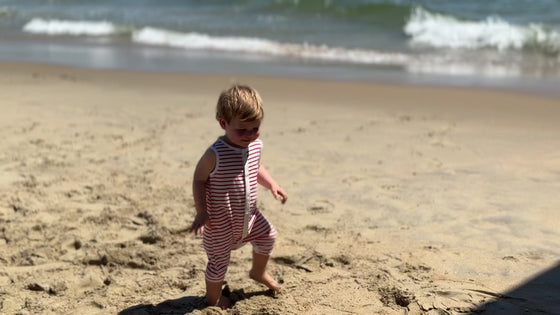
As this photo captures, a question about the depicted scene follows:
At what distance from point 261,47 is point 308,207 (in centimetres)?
958

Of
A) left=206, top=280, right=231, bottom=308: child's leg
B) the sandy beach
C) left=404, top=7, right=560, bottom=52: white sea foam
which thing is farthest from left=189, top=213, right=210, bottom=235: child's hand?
left=404, top=7, right=560, bottom=52: white sea foam

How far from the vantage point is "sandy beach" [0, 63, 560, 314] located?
338 cm

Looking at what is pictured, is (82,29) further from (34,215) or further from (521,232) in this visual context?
(521,232)

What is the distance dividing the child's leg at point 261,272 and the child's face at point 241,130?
2.09 feet

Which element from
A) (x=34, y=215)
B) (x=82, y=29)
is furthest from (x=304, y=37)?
(x=34, y=215)

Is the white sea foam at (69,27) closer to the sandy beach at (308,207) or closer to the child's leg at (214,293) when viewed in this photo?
the sandy beach at (308,207)

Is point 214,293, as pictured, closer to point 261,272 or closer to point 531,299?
point 261,272

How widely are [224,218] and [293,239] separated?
3.31 feet

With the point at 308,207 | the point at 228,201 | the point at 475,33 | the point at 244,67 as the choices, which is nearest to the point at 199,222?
the point at 228,201

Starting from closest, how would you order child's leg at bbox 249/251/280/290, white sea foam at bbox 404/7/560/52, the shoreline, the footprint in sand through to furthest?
child's leg at bbox 249/251/280/290 < the footprint in sand < the shoreline < white sea foam at bbox 404/7/560/52

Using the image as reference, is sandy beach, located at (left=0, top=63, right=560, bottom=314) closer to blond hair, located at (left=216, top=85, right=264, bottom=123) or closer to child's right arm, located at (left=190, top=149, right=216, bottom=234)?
child's right arm, located at (left=190, top=149, right=216, bottom=234)

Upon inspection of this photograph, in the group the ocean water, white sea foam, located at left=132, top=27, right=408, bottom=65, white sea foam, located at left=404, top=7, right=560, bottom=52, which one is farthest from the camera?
white sea foam, located at left=404, top=7, right=560, bottom=52

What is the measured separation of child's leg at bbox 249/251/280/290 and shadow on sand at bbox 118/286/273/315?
6cm

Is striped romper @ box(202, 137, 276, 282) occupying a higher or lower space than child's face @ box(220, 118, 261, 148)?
lower
